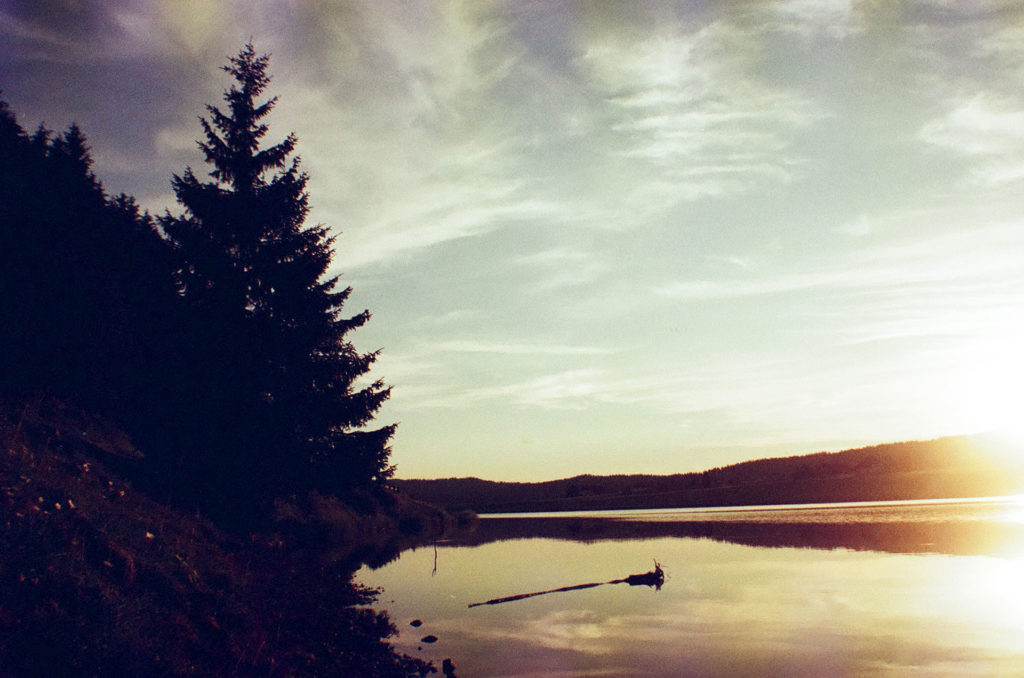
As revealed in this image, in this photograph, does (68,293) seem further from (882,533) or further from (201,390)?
(882,533)

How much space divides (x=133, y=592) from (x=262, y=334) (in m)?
13.9

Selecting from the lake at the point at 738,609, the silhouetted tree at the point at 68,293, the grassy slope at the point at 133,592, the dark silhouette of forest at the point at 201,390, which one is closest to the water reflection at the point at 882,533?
the lake at the point at 738,609

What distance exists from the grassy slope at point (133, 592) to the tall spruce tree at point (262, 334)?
11.4 ft

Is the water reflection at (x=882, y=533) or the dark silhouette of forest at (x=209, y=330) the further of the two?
the water reflection at (x=882, y=533)

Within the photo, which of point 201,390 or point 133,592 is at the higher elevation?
point 201,390

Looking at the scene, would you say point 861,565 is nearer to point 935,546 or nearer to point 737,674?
point 935,546

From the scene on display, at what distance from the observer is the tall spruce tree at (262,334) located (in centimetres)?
2284

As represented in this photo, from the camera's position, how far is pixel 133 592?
1068 cm

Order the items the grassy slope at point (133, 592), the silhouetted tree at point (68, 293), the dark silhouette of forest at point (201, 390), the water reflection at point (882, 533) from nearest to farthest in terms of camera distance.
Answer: the grassy slope at point (133, 592), the dark silhouette of forest at point (201, 390), the silhouetted tree at point (68, 293), the water reflection at point (882, 533)

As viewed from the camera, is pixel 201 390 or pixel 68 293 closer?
pixel 68 293

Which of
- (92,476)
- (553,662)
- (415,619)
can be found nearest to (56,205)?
(92,476)

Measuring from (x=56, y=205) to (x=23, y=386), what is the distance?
6.49 meters

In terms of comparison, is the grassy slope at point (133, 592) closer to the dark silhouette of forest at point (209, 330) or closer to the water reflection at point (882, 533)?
the dark silhouette of forest at point (209, 330)

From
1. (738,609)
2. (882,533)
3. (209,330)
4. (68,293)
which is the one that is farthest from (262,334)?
(882,533)
